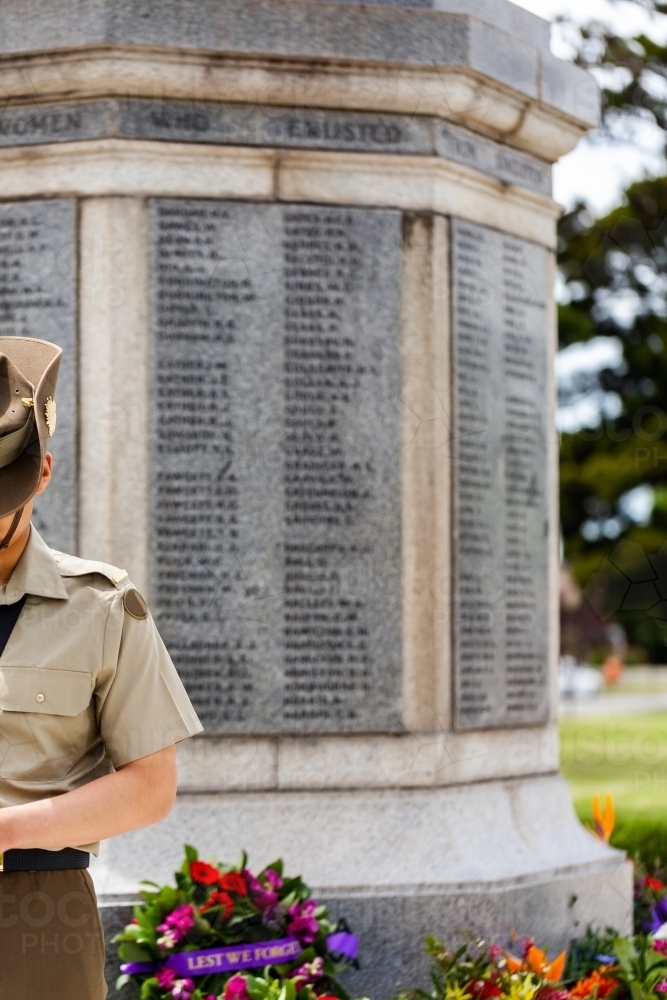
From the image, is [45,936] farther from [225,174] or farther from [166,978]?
[225,174]

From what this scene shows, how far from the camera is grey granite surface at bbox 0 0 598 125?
538 cm

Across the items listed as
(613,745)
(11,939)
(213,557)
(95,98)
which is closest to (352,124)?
(95,98)

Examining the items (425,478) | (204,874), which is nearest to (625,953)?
(204,874)

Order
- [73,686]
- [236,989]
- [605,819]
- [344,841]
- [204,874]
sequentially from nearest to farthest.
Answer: [73,686] < [236,989] < [204,874] < [344,841] < [605,819]

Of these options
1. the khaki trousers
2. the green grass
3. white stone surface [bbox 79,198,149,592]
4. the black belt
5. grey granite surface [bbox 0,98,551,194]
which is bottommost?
the green grass

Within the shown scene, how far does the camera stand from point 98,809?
2566mm

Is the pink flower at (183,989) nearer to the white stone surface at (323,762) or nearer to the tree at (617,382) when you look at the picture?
the white stone surface at (323,762)

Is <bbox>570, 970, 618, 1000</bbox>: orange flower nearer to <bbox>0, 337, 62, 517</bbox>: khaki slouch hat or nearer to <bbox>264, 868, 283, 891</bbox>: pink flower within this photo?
<bbox>264, 868, 283, 891</bbox>: pink flower

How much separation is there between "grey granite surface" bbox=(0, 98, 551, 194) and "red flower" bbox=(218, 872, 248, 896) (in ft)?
9.02

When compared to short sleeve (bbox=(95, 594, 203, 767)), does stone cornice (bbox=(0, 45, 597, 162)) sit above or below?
above

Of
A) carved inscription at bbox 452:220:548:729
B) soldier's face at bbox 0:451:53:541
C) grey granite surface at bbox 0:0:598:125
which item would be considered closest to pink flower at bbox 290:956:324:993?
carved inscription at bbox 452:220:548:729

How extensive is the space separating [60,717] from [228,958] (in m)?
2.24

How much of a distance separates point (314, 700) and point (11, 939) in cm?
288

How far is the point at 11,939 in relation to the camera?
104 inches
